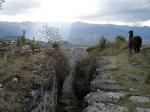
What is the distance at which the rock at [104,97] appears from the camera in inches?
456

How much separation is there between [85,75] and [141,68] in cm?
385

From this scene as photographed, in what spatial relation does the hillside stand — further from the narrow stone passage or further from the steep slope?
the narrow stone passage

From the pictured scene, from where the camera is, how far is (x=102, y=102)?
37.3 ft

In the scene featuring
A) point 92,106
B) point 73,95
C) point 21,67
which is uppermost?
point 21,67

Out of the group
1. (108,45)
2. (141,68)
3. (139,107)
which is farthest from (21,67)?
(108,45)

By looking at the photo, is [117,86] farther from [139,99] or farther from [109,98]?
[139,99]

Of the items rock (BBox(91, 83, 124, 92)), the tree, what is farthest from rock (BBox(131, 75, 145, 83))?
the tree

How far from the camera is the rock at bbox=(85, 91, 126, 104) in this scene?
11.6 m

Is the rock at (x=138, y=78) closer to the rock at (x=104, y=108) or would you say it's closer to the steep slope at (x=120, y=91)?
the steep slope at (x=120, y=91)

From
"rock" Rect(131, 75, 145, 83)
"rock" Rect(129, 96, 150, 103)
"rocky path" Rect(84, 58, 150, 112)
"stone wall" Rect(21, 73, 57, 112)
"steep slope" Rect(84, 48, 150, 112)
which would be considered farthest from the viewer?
"rock" Rect(131, 75, 145, 83)

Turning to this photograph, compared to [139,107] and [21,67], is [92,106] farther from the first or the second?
[21,67]

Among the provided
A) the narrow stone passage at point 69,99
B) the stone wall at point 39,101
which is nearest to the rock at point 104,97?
the stone wall at point 39,101

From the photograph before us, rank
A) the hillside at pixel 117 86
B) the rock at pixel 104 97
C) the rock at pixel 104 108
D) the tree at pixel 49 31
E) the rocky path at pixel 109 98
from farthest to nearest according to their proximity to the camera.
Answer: the tree at pixel 49 31 < the rock at pixel 104 97 < the hillside at pixel 117 86 < the rocky path at pixel 109 98 < the rock at pixel 104 108

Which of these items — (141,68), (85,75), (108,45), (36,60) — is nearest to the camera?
(36,60)
